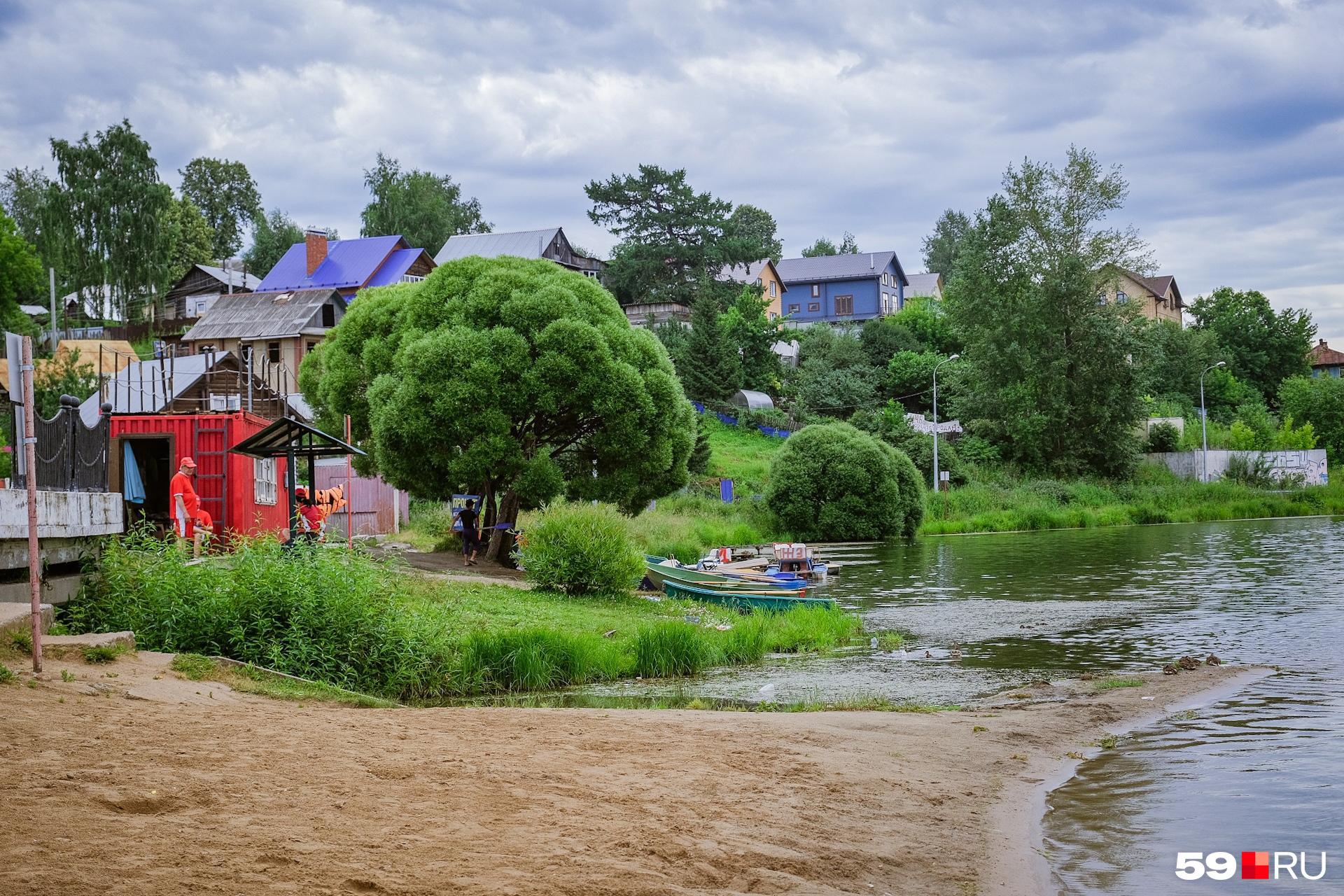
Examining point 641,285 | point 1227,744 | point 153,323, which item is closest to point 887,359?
point 641,285

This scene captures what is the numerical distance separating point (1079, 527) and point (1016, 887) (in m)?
55.3

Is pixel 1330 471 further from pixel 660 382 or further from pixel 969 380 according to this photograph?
pixel 660 382

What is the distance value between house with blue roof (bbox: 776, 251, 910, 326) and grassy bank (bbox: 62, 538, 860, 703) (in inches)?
3421

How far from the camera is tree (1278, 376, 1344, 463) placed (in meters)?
77.4

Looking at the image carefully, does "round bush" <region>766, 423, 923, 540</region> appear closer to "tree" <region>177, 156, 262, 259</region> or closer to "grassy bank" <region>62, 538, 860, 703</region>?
"grassy bank" <region>62, 538, 860, 703</region>

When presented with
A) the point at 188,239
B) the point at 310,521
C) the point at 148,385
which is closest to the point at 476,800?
the point at 310,521

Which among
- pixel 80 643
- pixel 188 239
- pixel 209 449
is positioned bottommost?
pixel 80 643

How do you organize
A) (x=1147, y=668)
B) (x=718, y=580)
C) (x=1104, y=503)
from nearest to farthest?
(x=1147, y=668), (x=718, y=580), (x=1104, y=503)

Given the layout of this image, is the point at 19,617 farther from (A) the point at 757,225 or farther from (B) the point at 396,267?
(A) the point at 757,225

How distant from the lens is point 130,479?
23.1 metres

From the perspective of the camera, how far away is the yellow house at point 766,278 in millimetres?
90375

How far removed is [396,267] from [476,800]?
62.5 meters

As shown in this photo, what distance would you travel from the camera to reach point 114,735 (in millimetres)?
7676

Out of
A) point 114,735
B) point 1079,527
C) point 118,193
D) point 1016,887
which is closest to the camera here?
point 1016,887
